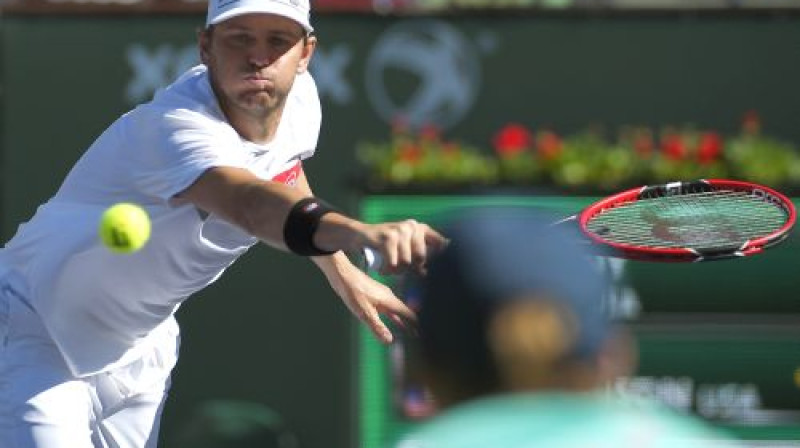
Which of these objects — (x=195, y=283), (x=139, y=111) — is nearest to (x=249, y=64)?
(x=139, y=111)

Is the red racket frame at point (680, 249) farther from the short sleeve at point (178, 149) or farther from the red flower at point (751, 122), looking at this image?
the red flower at point (751, 122)

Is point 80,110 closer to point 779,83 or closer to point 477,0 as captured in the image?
point 477,0

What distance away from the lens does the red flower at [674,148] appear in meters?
7.55

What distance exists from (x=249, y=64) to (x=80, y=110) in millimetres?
4796

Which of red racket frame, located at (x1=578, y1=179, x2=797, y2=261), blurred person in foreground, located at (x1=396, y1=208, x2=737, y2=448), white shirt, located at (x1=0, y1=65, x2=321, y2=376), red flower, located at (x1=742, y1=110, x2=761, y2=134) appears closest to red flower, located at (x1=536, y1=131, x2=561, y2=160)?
red flower, located at (x1=742, y1=110, x2=761, y2=134)

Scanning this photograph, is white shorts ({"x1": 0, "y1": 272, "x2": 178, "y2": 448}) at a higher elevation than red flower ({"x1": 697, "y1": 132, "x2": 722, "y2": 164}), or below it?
below

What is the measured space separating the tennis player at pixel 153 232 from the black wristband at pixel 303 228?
0.14 metres

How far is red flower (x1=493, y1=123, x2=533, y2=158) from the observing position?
26.9 ft

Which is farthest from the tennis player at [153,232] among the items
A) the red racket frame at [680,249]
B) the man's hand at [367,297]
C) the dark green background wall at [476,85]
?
the dark green background wall at [476,85]

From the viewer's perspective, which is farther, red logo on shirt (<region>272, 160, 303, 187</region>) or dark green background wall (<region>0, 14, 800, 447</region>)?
dark green background wall (<region>0, 14, 800, 447</region>)

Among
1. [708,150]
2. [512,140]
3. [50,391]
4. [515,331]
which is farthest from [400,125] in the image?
[50,391]

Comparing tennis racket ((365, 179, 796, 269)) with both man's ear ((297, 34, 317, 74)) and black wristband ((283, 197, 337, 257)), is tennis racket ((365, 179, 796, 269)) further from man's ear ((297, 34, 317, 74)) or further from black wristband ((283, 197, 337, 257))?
black wristband ((283, 197, 337, 257))

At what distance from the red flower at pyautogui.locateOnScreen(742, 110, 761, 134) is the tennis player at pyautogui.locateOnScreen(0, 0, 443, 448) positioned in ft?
14.1

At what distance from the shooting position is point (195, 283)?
14.5ft
